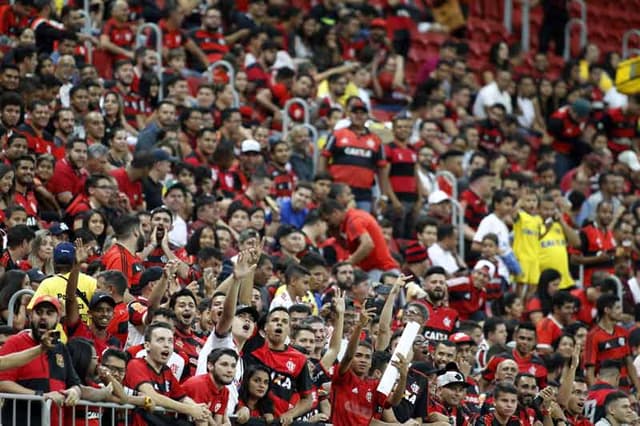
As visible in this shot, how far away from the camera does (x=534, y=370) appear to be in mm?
16344

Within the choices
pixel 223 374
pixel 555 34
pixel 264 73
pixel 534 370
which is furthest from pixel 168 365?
pixel 555 34

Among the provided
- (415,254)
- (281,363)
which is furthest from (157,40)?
(281,363)

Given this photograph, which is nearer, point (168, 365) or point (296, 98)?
point (168, 365)

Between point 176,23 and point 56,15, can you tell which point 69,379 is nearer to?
point 56,15

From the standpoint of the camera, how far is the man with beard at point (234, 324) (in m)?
12.7

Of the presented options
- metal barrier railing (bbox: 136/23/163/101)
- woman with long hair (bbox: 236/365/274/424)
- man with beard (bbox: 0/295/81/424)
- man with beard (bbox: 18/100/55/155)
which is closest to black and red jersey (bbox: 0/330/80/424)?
man with beard (bbox: 0/295/81/424)

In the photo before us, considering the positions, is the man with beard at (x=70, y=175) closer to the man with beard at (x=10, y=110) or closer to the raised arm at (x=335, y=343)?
the man with beard at (x=10, y=110)

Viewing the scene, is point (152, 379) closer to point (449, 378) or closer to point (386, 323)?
point (386, 323)

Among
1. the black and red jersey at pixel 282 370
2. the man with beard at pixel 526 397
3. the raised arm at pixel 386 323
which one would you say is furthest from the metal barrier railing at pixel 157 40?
the black and red jersey at pixel 282 370

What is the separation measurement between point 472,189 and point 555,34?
8502 mm

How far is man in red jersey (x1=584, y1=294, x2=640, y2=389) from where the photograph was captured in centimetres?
1773

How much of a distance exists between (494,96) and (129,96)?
708 centimetres

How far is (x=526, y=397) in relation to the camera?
1507 cm

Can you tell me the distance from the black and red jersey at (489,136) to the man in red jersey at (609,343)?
16.9 ft
